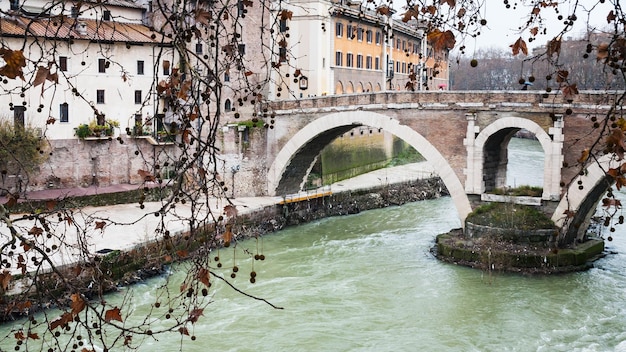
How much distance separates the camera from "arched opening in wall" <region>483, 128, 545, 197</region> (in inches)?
707

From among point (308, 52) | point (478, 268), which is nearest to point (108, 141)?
point (308, 52)

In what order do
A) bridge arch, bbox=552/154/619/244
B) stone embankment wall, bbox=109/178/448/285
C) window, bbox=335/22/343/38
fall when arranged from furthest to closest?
window, bbox=335/22/343/38 → bridge arch, bbox=552/154/619/244 → stone embankment wall, bbox=109/178/448/285

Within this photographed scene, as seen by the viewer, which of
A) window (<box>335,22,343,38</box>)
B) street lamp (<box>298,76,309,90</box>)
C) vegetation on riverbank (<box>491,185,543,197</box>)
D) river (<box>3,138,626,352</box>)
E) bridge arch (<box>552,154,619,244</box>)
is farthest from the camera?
window (<box>335,22,343,38</box>)

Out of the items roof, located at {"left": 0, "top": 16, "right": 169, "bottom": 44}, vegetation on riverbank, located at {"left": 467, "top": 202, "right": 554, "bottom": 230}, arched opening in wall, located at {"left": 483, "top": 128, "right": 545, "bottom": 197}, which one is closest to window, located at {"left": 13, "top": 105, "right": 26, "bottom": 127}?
roof, located at {"left": 0, "top": 16, "right": 169, "bottom": 44}

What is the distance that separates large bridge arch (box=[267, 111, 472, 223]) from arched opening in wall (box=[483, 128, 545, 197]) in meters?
0.80

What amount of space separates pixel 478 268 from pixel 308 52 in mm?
12003

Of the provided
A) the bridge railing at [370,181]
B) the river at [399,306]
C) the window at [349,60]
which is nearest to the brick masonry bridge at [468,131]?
the bridge railing at [370,181]

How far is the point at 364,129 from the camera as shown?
29312mm

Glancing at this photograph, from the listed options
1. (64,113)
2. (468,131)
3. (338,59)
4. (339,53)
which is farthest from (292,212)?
(339,53)

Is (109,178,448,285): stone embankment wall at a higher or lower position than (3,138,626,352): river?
higher

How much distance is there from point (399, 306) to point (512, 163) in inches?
697

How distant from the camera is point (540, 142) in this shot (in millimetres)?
16375

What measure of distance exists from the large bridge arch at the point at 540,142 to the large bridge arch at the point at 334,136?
0.47 meters

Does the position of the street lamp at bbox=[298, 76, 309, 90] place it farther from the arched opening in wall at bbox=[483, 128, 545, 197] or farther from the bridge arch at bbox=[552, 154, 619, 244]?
the bridge arch at bbox=[552, 154, 619, 244]
